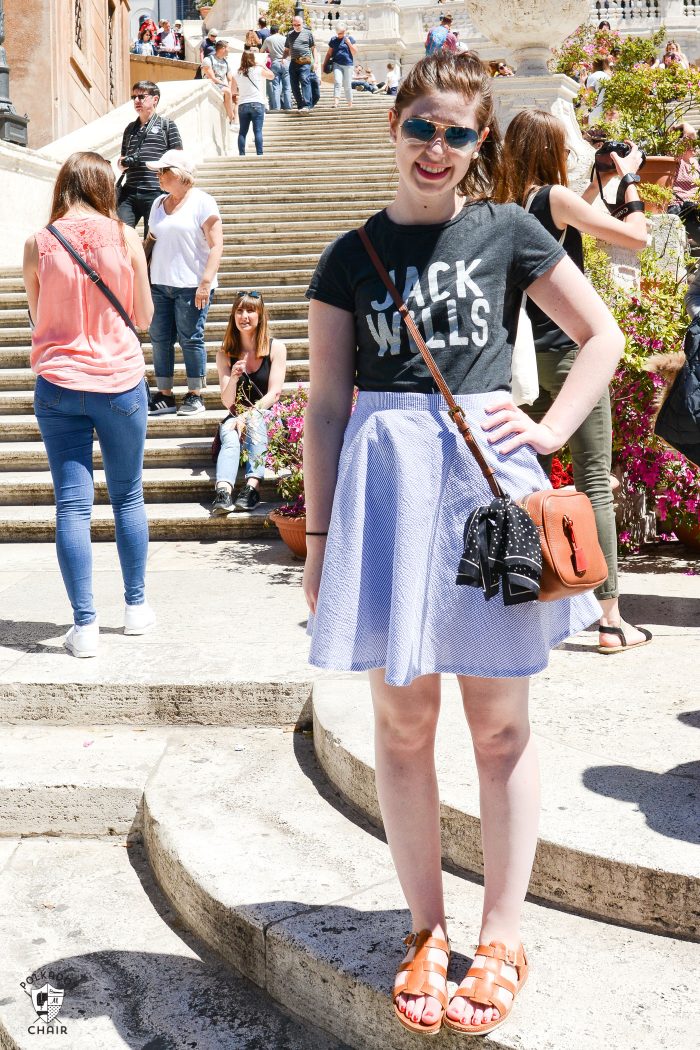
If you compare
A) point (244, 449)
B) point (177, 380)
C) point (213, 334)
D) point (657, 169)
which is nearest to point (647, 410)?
point (244, 449)

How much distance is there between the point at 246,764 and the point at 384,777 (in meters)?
1.54

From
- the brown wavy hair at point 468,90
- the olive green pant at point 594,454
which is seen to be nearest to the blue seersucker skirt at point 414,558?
the brown wavy hair at point 468,90

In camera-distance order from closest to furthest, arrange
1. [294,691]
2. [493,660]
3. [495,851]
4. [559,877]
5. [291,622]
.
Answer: [493,660], [495,851], [559,877], [294,691], [291,622]

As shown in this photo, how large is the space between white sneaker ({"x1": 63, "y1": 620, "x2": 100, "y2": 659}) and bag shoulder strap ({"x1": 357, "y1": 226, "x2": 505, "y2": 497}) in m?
2.66

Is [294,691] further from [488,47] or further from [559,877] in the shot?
[488,47]

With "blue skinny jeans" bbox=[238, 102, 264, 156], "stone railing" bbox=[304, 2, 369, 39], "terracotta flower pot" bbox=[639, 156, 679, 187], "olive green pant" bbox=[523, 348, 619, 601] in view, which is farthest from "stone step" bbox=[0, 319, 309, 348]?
"stone railing" bbox=[304, 2, 369, 39]

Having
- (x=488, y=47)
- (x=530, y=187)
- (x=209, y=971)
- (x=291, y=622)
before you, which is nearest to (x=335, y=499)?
(x=209, y=971)

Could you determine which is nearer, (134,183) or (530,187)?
(530,187)

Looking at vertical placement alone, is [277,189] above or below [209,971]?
above

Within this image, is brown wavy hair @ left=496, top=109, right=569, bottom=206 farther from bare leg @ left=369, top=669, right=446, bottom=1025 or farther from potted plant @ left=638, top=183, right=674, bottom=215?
potted plant @ left=638, top=183, right=674, bottom=215

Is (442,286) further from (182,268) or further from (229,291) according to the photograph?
(229,291)

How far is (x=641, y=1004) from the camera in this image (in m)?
2.27

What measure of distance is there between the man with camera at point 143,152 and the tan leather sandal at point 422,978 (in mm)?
8467

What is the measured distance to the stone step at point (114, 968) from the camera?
2.55m
